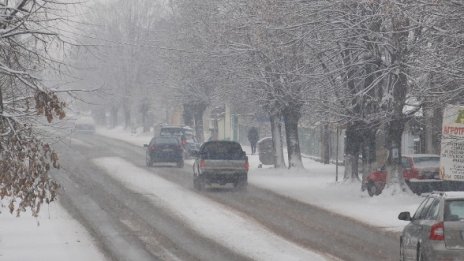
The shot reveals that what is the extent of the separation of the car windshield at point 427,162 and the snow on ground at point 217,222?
288 inches

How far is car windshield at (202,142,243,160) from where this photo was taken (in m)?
35.3

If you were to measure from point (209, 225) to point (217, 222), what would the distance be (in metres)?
0.59

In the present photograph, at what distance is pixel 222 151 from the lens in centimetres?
3584

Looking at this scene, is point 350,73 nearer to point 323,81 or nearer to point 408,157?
point 323,81

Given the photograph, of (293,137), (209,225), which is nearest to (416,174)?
(293,137)

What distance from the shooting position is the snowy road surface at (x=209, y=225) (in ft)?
64.0

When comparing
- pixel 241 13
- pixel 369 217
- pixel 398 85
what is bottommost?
pixel 369 217

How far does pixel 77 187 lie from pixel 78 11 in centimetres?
2364

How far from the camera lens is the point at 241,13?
37.2m

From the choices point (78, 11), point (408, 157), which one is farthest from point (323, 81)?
point (78, 11)

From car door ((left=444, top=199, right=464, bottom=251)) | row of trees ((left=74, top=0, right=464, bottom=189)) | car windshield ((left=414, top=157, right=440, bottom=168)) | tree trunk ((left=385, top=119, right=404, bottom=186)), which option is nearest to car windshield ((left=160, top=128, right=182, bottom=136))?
row of trees ((left=74, top=0, right=464, bottom=189))

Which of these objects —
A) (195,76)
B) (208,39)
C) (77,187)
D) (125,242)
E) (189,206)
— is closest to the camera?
(125,242)

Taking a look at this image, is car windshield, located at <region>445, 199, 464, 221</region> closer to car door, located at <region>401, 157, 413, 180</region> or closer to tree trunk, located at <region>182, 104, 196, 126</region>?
car door, located at <region>401, 157, 413, 180</region>

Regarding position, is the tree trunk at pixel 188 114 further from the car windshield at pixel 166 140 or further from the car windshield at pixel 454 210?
the car windshield at pixel 454 210
